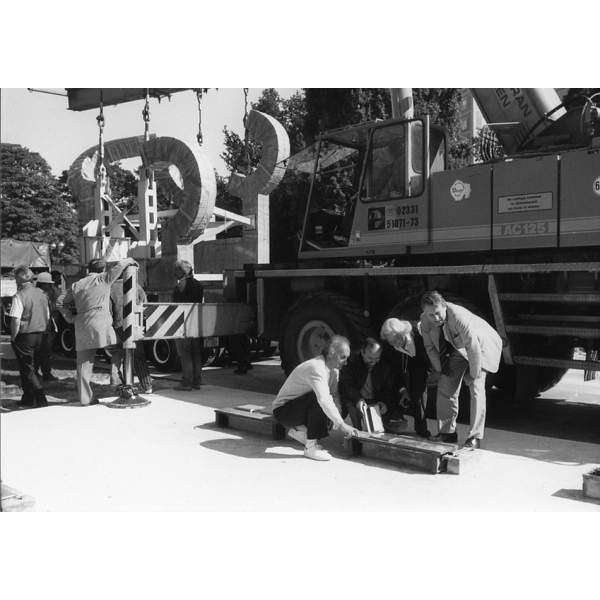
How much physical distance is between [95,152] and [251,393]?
1011 cm

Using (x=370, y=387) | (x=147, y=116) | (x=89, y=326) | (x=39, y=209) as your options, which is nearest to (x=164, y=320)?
(x=89, y=326)

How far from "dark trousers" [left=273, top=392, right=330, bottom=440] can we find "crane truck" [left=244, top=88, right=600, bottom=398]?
2287 millimetres

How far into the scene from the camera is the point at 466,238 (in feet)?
24.0

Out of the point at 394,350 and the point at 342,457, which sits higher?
the point at 394,350

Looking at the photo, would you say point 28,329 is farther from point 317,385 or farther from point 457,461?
point 457,461

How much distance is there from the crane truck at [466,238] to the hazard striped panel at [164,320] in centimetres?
133

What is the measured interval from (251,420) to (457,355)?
215cm

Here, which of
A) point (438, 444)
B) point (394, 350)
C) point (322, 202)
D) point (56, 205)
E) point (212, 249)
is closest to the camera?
point (438, 444)

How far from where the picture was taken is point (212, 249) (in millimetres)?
16672

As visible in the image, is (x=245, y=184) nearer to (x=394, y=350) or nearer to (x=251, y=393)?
(x=251, y=393)

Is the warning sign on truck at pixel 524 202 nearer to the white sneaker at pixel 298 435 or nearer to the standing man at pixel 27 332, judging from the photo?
the white sneaker at pixel 298 435

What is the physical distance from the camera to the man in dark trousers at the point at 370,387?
19.6 feet

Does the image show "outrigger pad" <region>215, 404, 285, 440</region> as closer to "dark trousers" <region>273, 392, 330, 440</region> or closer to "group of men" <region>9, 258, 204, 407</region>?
"dark trousers" <region>273, 392, 330, 440</region>

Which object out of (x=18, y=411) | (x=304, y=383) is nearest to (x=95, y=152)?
(x=18, y=411)
